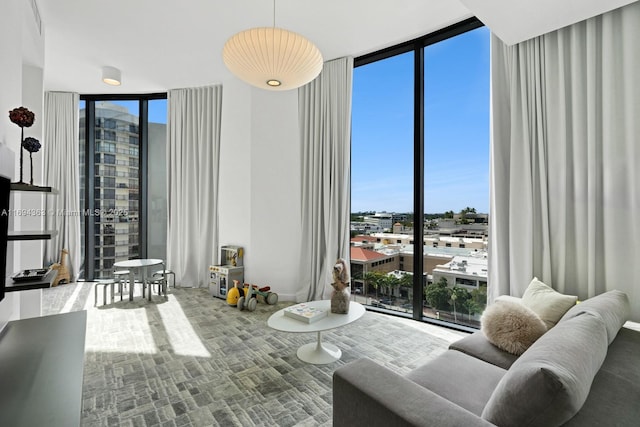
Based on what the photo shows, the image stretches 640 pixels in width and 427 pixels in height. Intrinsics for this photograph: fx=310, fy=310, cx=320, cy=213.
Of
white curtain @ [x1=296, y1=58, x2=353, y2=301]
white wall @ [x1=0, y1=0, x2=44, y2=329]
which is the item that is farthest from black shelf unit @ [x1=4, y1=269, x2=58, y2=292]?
white curtain @ [x1=296, y1=58, x2=353, y2=301]

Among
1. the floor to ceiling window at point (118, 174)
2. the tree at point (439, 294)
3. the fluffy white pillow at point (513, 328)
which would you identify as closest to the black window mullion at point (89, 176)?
the floor to ceiling window at point (118, 174)

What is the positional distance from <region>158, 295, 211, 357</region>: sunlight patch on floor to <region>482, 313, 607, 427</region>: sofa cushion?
221 centimetres

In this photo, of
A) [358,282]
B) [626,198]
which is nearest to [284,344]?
[358,282]

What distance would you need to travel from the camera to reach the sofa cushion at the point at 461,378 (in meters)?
1.32

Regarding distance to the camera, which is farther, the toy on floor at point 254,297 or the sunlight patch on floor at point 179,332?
the toy on floor at point 254,297

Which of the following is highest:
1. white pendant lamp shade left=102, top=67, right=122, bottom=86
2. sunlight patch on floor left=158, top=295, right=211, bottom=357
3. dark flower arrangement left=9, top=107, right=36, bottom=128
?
white pendant lamp shade left=102, top=67, right=122, bottom=86

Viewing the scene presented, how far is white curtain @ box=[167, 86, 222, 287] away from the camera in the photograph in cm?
462

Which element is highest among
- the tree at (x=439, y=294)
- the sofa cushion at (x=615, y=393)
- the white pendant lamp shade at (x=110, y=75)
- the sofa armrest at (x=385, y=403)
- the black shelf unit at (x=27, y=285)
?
the white pendant lamp shade at (x=110, y=75)

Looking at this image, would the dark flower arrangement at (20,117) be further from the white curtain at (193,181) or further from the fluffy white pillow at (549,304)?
the fluffy white pillow at (549,304)

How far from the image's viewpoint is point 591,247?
7.14 ft

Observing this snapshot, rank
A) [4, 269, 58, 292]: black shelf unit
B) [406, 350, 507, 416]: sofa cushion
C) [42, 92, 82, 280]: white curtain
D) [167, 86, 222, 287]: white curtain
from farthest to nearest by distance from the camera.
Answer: [42, 92, 82, 280]: white curtain < [167, 86, 222, 287]: white curtain < [4, 269, 58, 292]: black shelf unit < [406, 350, 507, 416]: sofa cushion

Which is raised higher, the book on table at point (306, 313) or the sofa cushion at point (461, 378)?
the book on table at point (306, 313)

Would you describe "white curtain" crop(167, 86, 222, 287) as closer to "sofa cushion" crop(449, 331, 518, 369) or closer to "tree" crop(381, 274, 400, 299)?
"tree" crop(381, 274, 400, 299)

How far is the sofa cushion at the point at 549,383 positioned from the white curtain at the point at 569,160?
1.47m
